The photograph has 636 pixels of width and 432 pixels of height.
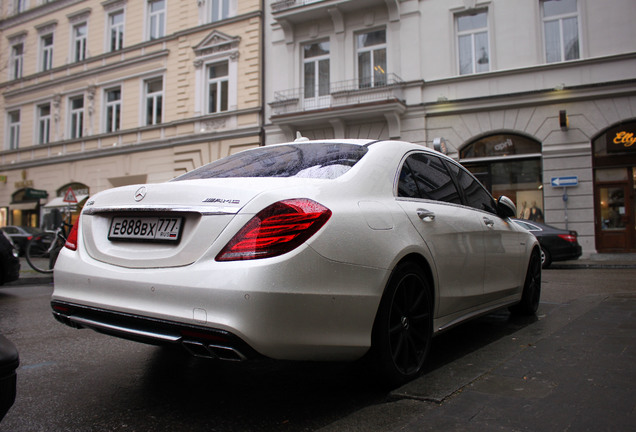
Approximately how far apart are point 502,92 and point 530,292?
1251cm

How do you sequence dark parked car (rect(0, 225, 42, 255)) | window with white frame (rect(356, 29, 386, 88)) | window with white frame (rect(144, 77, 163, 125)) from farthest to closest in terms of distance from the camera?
window with white frame (rect(144, 77, 163, 125)) < dark parked car (rect(0, 225, 42, 255)) < window with white frame (rect(356, 29, 386, 88))

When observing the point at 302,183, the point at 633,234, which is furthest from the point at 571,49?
the point at 302,183

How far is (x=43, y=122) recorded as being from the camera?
86.2 feet

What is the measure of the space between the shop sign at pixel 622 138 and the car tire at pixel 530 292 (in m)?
12.0

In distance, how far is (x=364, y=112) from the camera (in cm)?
1655

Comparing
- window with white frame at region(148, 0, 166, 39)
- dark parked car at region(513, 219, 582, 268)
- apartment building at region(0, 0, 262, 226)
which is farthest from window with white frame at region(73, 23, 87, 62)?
dark parked car at region(513, 219, 582, 268)

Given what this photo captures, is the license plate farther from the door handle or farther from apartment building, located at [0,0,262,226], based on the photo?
apartment building, located at [0,0,262,226]

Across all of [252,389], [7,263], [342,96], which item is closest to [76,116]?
[342,96]

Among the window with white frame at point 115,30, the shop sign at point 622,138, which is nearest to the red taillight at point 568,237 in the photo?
the shop sign at point 622,138

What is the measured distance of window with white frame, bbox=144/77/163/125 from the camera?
2198cm

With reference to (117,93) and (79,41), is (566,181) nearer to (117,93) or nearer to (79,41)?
(117,93)

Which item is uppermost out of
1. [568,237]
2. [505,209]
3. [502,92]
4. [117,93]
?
[117,93]

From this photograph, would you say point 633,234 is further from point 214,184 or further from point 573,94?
point 214,184

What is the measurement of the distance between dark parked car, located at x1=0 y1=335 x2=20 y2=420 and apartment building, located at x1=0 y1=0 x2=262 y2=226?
15988 mm
